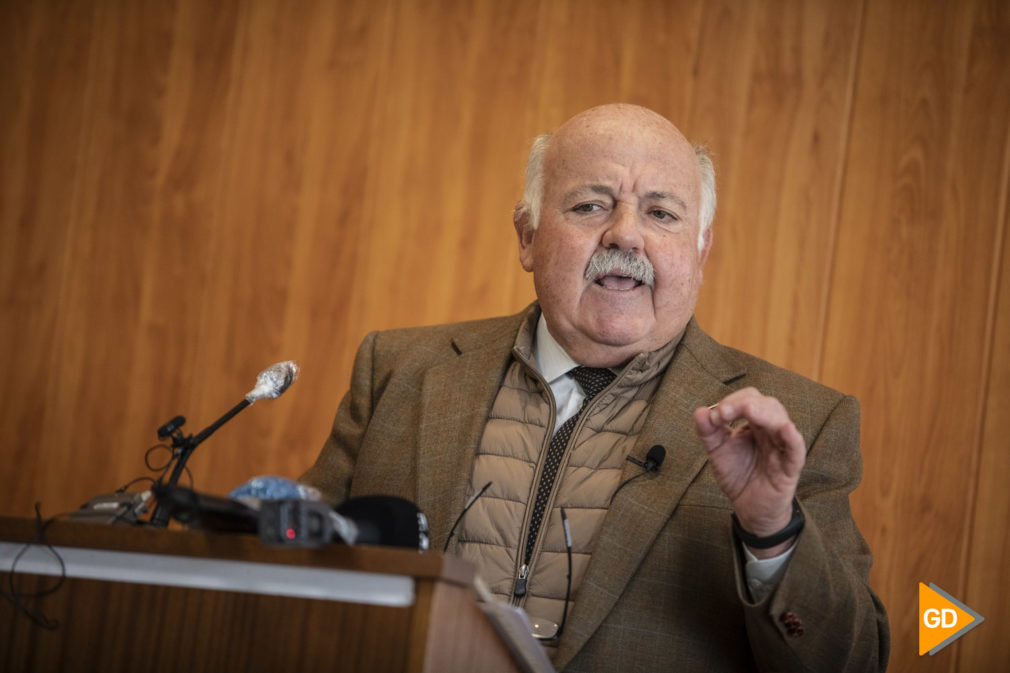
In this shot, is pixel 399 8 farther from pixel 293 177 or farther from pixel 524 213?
pixel 524 213

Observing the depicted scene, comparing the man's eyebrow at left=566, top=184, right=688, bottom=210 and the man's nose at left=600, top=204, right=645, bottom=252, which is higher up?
the man's eyebrow at left=566, top=184, right=688, bottom=210

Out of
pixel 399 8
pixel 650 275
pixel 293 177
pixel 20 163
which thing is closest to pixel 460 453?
pixel 650 275

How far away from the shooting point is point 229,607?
120cm

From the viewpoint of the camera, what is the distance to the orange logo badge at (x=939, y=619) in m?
2.95

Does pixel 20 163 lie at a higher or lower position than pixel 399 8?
lower

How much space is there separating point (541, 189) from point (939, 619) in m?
1.69

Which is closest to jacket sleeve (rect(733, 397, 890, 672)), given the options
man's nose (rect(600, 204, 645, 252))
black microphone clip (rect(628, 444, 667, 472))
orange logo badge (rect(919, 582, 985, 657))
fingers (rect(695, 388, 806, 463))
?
fingers (rect(695, 388, 806, 463))

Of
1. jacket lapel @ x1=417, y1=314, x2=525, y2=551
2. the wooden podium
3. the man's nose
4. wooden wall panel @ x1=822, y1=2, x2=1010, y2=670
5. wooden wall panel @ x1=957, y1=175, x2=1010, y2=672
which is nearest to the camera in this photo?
the wooden podium

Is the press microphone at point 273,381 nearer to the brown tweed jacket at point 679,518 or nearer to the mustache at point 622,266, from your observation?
the brown tweed jacket at point 679,518

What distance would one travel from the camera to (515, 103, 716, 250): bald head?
2.37m

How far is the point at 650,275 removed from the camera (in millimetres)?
2273

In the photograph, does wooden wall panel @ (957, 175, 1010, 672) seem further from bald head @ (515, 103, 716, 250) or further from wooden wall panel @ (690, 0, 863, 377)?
bald head @ (515, 103, 716, 250)

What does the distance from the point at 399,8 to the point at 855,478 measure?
236 cm

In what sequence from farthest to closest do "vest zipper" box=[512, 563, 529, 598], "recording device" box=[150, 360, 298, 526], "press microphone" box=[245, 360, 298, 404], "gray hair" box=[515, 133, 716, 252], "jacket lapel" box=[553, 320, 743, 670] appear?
"gray hair" box=[515, 133, 716, 252]
"vest zipper" box=[512, 563, 529, 598]
"jacket lapel" box=[553, 320, 743, 670]
"press microphone" box=[245, 360, 298, 404]
"recording device" box=[150, 360, 298, 526]
